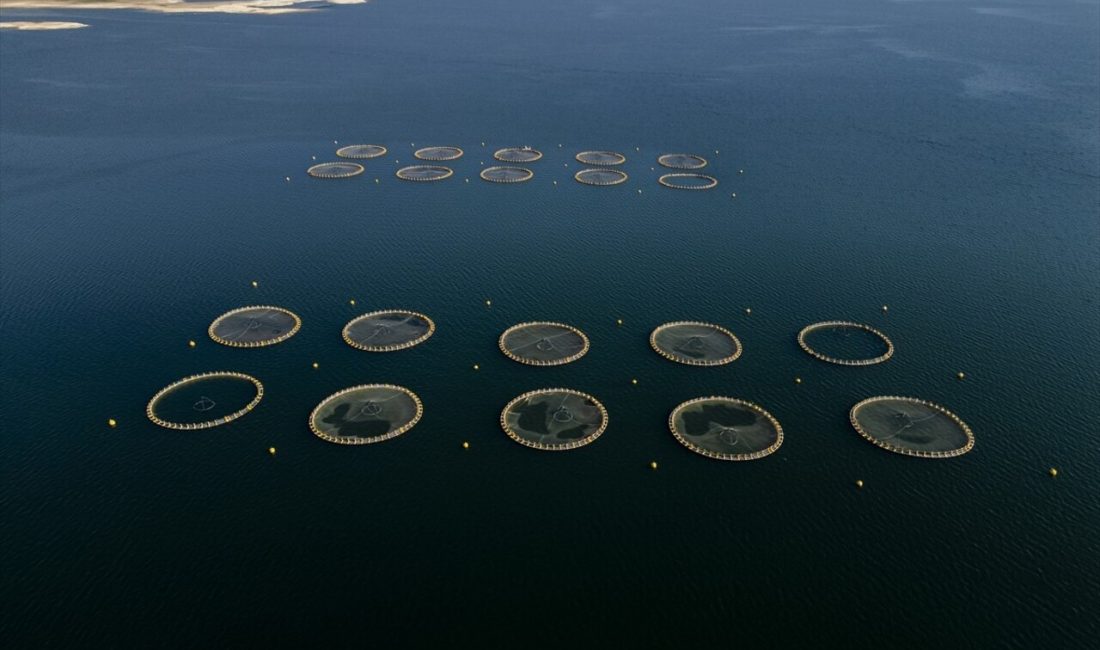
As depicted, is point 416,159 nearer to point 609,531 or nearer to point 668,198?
point 668,198

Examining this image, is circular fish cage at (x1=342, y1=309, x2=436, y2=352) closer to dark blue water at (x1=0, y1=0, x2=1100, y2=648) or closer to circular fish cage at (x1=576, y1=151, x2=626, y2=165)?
dark blue water at (x1=0, y1=0, x2=1100, y2=648)

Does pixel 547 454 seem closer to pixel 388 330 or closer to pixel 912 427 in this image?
pixel 388 330

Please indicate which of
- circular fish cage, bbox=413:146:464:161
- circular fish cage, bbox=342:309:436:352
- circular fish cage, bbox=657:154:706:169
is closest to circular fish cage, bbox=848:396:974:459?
circular fish cage, bbox=342:309:436:352

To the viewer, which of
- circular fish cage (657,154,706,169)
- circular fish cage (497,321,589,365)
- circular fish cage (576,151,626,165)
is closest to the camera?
circular fish cage (497,321,589,365)

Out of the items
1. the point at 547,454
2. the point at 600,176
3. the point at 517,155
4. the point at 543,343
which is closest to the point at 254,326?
the point at 543,343

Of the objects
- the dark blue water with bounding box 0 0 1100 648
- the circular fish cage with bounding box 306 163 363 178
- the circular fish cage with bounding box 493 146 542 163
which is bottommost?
the dark blue water with bounding box 0 0 1100 648

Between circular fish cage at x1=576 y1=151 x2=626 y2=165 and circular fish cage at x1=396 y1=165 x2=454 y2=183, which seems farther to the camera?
circular fish cage at x1=576 y1=151 x2=626 y2=165
